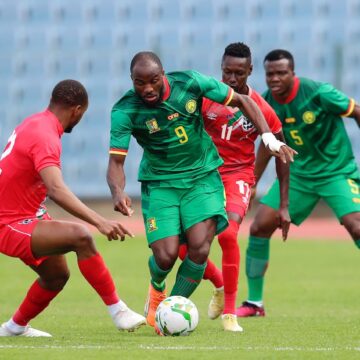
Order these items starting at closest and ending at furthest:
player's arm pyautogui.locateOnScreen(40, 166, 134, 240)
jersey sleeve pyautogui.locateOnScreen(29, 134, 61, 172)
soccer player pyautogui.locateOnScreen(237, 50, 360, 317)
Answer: player's arm pyautogui.locateOnScreen(40, 166, 134, 240), jersey sleeve pyautogui.locateOnScreen(29, 134, 61, 172), soccer player pyautogui.locateOnScreen(237, 50, 360, 317)

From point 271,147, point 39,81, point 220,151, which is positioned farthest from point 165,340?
point 39,81

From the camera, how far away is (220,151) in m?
9.09

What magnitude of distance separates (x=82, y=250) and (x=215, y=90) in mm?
1752

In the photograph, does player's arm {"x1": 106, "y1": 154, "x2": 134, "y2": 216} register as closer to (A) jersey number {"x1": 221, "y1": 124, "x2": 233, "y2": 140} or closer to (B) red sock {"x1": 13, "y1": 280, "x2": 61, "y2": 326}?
(B) red sock {"x1": 13, "y1": 280, "x2": 61, "y2": 326}

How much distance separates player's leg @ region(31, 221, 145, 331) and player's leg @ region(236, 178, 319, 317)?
2.79 meters

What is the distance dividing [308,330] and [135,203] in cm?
2155

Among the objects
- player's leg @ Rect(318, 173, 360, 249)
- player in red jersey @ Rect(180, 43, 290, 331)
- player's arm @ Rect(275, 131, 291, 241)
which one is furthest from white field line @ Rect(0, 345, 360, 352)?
player's leg @ Rect(318, 173, 360, 249)

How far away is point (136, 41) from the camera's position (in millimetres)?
31266

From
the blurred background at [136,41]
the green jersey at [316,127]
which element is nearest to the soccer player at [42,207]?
the green jersey at [316,127]

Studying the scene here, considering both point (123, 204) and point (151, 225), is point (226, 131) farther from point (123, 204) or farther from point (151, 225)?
point (123, 204)

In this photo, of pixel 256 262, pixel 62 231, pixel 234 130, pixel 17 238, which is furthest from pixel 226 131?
pixel 17 238

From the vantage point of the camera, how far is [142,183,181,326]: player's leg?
309 inches

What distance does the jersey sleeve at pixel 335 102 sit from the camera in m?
10.0

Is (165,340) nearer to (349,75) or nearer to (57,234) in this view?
(57,234)
